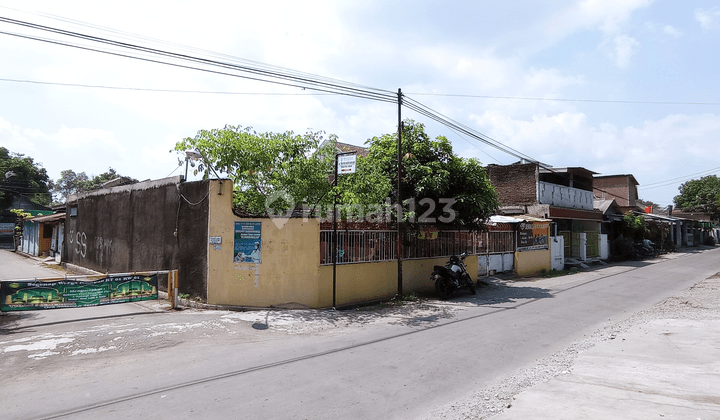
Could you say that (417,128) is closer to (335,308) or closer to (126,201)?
(335,308)

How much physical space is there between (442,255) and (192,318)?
915 cm

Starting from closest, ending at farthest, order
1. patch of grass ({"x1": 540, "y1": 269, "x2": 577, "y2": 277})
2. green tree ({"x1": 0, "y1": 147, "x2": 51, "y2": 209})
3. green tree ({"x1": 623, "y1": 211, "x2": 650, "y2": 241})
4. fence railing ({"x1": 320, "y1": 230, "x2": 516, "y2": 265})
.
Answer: fence railing ({"x1": 320, "y1": 230, "x2": 516, "y2": 265}) → patch of grass ({"x1": 540, "y1": 269, "x2": 577, "y2": 277}) → green tree ({"x1": 623, "y1": 211, "x2": 650, "y2": 241}) → green tree ({"x1": 0, "y1": 147, "x2": 51, "y2": 209})

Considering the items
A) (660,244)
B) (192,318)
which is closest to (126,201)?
(192,318)

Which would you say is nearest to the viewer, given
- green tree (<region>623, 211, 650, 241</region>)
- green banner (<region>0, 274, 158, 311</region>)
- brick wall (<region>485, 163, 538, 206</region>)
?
green banner (<region>0, 274, 158, 311</region>)

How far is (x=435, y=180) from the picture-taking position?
12.6m

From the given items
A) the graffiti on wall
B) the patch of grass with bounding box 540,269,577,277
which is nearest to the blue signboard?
the graffiti on wall

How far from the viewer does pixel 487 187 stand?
13.7 m

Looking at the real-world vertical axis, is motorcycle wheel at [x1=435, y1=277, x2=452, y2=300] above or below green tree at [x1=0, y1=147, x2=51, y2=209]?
below

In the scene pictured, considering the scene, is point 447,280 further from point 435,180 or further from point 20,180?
point 20,180

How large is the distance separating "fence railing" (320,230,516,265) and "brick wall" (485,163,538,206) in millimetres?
6385

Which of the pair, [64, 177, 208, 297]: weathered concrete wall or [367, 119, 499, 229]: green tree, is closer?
[64, 177, 208, 297]: weathered concrete wall

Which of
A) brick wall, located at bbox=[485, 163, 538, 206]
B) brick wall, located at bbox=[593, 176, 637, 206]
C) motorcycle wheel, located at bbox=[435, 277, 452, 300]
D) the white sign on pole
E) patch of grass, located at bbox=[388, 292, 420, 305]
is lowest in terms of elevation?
patch of grass, located at bbox=[388, 292, 420, 305]

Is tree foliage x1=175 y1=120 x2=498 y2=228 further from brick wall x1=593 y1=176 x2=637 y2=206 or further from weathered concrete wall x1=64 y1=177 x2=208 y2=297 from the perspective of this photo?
brick wall x1=593 y1=176 x2=637 y2=206

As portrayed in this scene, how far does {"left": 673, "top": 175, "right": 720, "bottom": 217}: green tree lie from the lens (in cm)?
6353
